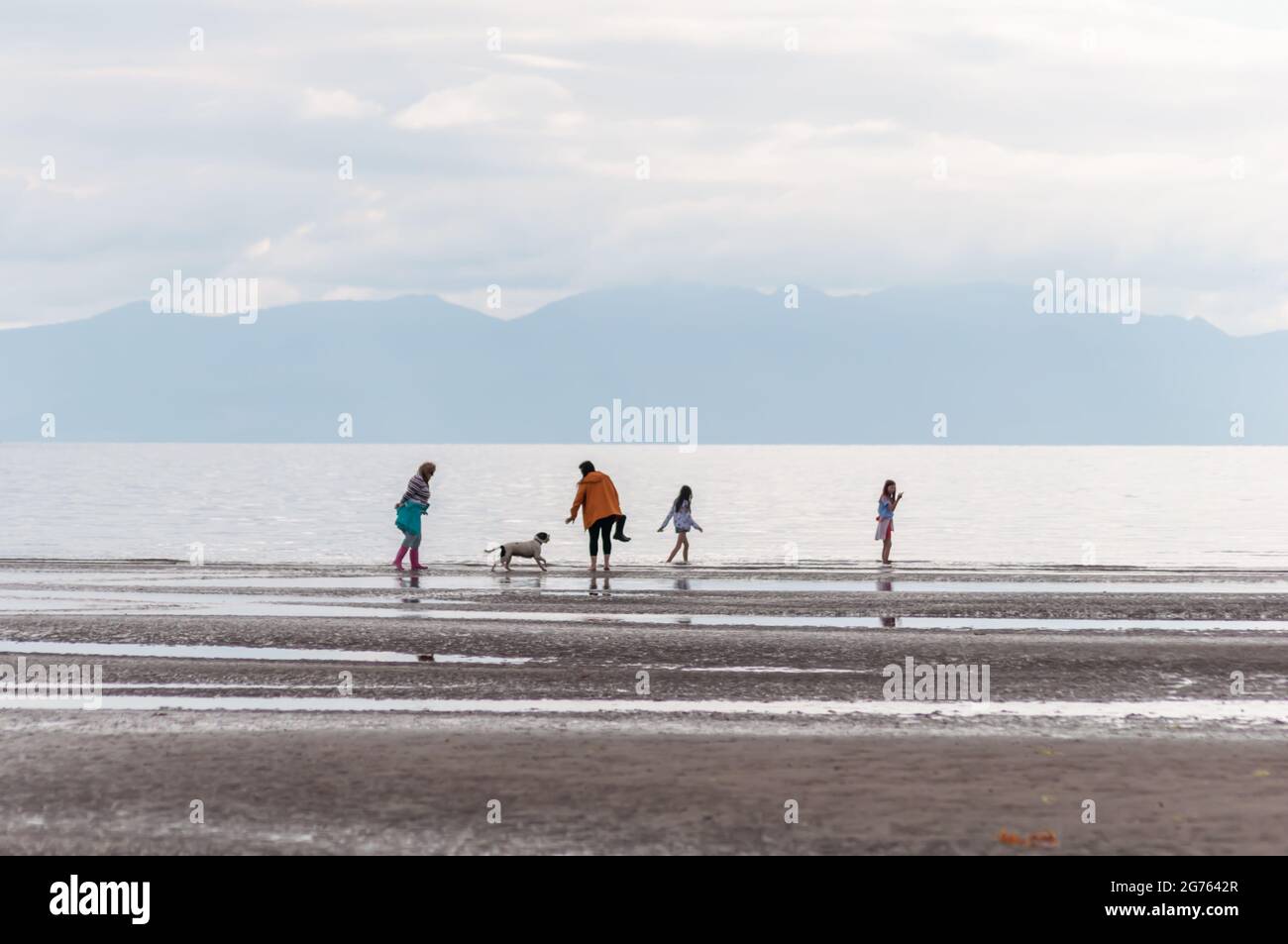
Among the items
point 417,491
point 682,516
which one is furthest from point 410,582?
point 682,516

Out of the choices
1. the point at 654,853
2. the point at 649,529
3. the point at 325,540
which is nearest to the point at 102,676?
the point at 654,853

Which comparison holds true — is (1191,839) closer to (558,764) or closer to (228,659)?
(558,764)

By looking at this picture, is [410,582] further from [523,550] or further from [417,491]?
[523,550]

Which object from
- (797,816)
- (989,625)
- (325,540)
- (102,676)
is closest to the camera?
(797,816)

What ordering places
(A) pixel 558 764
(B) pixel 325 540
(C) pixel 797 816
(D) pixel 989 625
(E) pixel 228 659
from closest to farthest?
(C) pixel 797 816 < (A) pixel 558 764 < (E) pixel 228 659 < (D) pixel 989 625 < (B) pixel 325 540

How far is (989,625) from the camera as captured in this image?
22.4m

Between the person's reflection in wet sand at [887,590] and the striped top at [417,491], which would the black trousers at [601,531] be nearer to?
the striped top at [417,491]

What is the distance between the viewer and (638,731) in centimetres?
1307

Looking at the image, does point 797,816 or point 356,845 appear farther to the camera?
point 797,816

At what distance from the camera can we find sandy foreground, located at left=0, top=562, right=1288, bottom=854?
9742mm

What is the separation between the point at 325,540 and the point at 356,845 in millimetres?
44228

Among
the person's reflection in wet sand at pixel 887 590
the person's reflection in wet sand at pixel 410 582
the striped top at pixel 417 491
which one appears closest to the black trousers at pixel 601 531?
the striped top at pixel 417 491

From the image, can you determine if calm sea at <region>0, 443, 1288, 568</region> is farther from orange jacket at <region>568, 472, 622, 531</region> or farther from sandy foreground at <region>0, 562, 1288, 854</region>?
sandy foreground at <region>0, 562, 1288, 854</region>

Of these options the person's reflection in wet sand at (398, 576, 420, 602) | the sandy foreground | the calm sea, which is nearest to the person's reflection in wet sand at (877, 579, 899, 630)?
the sandy foreground
